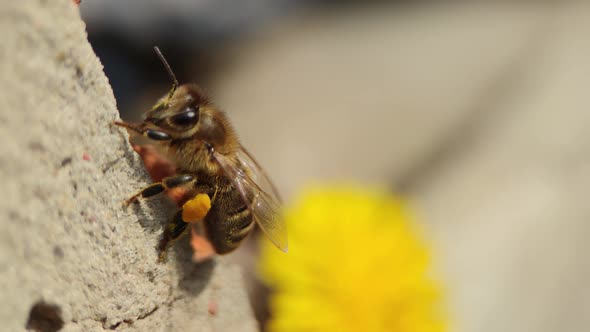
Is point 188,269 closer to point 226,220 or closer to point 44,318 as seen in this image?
point 226,220

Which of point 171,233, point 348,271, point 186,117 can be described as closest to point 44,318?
point 171,233

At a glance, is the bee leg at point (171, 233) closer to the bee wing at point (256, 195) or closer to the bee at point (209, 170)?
the bee at point (209, 170)

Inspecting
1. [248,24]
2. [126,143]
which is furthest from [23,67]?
[248,24]

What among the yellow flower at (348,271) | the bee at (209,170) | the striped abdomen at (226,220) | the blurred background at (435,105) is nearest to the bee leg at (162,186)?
the bee at (209,170)

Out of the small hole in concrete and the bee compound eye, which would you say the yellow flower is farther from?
the small hole in concrete

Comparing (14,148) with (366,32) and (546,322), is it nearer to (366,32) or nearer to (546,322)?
(546,322)

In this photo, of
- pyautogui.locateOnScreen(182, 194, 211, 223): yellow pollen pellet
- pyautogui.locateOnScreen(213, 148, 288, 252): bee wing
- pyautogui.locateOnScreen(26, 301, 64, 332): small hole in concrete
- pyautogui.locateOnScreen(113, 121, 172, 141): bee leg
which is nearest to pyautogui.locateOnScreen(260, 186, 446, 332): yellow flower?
pyautogui.locateOnScreen(213, 148, 288, 252): bee wing
